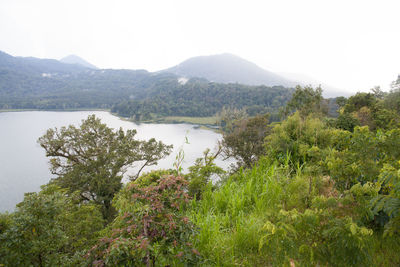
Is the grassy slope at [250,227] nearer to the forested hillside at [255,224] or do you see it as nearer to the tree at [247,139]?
the forested hillside at [255,224]

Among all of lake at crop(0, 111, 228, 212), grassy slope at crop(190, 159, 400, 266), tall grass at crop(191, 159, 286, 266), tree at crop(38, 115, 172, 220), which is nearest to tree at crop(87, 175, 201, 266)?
grassy slope at crop(190, 159, 400, 266)

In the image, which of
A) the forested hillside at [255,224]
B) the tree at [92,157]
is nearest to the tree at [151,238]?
the forested hillside at [255,224]

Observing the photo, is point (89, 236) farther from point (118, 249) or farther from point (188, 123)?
point (188, 123)

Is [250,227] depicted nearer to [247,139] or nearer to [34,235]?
[34,235]

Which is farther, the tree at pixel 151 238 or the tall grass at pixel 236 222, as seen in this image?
the tall grass at pixel 236 222

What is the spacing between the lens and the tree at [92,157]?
12.5 meters

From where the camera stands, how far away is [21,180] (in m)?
30.8

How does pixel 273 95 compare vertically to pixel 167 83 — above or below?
below

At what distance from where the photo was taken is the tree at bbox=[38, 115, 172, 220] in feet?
40.9

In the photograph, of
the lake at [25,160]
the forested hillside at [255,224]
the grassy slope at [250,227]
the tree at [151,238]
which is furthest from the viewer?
the lake at [25,160]

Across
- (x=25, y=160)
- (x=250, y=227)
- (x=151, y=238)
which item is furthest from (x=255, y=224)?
(x=25, y=160)

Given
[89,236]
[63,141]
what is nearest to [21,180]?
[63,141]

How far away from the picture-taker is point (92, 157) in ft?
47.2

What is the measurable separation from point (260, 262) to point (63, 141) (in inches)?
588
